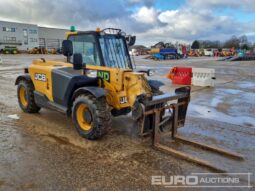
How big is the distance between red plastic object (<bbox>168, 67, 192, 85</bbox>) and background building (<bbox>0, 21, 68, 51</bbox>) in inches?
2203

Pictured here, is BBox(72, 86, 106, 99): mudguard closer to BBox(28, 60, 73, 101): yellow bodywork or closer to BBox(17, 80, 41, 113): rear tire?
BBox(28, 60, 73, 101): yellow bodywork

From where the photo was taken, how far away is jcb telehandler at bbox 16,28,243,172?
15.9ft

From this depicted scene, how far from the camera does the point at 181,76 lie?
13094 millimetres

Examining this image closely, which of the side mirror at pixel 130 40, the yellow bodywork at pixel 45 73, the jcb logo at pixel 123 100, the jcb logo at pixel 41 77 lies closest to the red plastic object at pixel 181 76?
the side mirror at pixel 130 40

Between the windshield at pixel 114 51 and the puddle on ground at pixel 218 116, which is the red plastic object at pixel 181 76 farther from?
the windshield at pixel 114 51

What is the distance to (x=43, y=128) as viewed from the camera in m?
5.86

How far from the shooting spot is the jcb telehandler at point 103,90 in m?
4.83

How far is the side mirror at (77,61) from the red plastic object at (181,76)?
827cm

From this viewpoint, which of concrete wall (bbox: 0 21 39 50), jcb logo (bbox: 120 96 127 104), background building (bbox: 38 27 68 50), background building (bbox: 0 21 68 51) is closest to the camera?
jcb logo (bbox: 120 96 127 104)

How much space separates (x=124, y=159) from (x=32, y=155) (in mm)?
1628

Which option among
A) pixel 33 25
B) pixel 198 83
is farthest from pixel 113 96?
pixel 33 25

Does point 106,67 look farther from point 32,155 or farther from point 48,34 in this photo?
point 48,34

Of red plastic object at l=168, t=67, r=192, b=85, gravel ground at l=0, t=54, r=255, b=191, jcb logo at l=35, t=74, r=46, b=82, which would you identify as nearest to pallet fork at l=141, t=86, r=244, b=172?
gravel ground at l=0, t=54, r=255, b=191

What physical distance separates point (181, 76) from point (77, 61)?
8.62 metres
